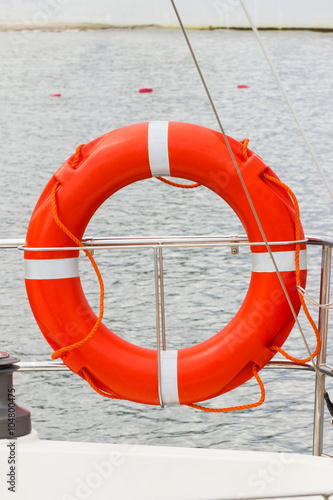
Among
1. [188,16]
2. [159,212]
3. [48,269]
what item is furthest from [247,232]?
[188,16]

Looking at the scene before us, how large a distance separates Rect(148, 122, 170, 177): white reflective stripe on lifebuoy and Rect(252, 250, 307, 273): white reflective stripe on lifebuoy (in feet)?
0.88

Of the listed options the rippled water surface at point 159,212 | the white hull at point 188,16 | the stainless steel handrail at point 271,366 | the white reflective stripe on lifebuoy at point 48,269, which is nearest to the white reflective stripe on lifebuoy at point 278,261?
the stainless steel handrail at point 271,366

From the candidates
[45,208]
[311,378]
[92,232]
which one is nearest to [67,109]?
[92,232]

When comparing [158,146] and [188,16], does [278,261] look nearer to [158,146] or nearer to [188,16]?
[158,146]

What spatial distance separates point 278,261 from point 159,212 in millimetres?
5035

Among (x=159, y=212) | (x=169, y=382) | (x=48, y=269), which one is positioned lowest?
(x=169, y=382)

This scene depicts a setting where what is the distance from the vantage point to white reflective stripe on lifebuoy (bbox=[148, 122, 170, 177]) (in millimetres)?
1904

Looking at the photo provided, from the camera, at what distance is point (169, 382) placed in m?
1.94

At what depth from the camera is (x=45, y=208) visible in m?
1.93

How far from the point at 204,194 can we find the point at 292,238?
18.5ft

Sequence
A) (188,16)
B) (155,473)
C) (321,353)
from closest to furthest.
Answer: (155,473) → (321,353) → (188,16)

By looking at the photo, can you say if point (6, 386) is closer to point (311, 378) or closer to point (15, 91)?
point (311, 378)

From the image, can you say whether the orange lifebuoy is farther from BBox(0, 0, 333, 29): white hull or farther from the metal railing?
BBox(0, 0, 333, 29): white hull

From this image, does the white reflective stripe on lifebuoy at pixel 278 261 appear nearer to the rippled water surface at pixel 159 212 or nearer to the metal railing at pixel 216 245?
the metal railing at pixel 216 245
